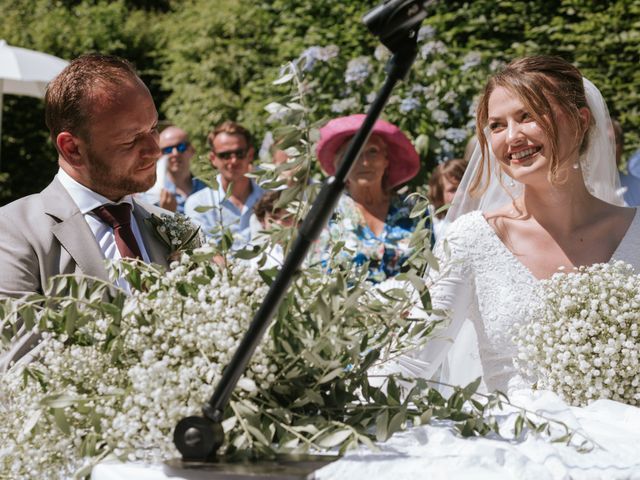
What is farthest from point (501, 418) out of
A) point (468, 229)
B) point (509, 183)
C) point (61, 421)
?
point (509, 183)

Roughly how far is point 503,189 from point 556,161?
0.50 metres

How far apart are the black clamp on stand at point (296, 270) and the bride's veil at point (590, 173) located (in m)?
1.82

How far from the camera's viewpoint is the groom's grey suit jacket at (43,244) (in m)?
2.54

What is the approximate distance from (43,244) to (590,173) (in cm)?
198

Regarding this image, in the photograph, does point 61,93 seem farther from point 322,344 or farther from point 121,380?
point 322,344

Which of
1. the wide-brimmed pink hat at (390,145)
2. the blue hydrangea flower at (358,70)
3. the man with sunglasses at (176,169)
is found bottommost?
the man with sunglasses at (176,169)

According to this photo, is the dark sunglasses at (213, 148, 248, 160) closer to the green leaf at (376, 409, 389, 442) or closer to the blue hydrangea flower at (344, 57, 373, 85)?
the blue hydrangea flower at (344, 57, 373, 85)

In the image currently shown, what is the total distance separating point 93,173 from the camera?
9.25 feet

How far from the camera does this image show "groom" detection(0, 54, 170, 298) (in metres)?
2.65

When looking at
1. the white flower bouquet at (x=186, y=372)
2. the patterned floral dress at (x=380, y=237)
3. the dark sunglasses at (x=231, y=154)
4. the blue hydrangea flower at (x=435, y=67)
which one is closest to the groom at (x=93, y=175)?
the white flower bouquet at (x=186, y=372)

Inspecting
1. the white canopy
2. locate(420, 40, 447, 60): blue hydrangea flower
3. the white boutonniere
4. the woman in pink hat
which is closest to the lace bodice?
the white boutonniere

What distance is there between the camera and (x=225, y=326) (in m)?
1.75

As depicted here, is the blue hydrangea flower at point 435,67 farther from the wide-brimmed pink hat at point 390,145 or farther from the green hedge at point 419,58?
the wide-brimmed pink hat at point 390,145

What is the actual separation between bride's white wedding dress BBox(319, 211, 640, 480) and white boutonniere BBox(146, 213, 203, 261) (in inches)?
30.2
